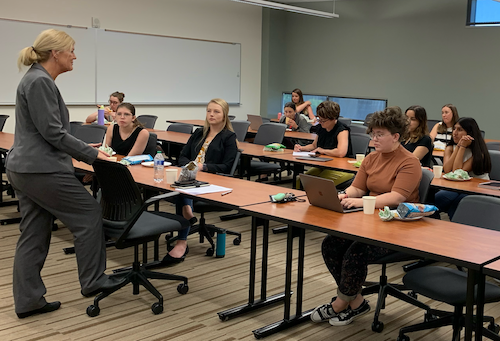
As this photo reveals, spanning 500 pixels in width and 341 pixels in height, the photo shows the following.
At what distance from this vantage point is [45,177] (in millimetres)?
2869

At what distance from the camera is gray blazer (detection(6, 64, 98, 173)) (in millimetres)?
2795

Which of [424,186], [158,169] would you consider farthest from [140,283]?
[424,186]

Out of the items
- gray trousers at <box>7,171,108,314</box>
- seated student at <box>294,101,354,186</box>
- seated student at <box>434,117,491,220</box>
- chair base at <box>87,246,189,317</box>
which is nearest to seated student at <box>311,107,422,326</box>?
chair base at <box>87,246,189,317</box>

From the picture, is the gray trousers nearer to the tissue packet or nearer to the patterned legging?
the patterned legging

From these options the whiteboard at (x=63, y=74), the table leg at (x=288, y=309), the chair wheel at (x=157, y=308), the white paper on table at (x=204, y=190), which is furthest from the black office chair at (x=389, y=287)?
the whiteboard at (x=63, y=74)

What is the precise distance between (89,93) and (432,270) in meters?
7.67

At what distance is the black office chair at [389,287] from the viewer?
2.94 m

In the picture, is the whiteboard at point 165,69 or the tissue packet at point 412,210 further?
the whiteboard at point 165,69

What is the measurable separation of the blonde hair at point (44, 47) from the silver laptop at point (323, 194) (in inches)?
58.2

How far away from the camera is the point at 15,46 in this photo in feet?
27.7

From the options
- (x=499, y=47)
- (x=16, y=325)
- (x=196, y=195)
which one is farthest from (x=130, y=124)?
(x=499, y=47)

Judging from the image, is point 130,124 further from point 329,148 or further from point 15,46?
point 15,46

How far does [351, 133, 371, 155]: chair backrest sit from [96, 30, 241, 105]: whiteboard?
517cm

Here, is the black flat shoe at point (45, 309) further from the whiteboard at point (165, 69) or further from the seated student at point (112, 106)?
the whiteboard at point (165, 69)
